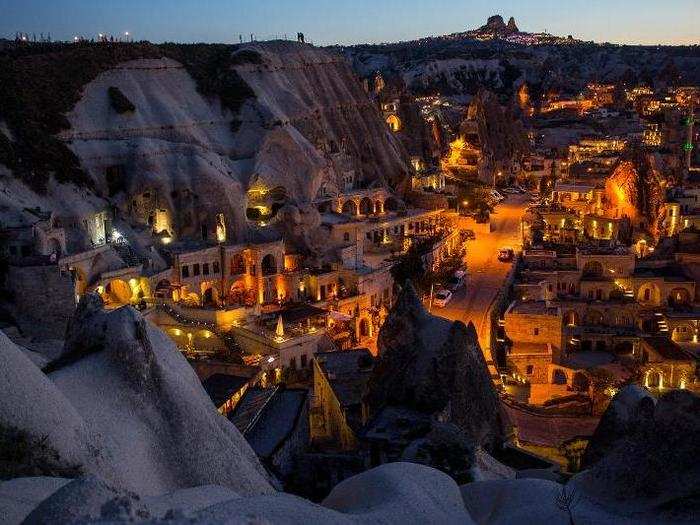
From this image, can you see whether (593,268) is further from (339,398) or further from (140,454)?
(140,454)

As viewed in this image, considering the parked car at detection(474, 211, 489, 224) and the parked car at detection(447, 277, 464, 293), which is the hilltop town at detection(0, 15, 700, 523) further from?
the parked car at detection(474, 211, 489, 224)

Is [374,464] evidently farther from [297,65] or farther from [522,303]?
[297,65]

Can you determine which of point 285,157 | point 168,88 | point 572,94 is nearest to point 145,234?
point 285,157

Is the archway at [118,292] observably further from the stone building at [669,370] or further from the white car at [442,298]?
the stone building at [669,370]

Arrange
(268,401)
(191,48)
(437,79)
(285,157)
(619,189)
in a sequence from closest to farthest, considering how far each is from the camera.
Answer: (268,401)
(285,157)
(619,189)
(191,48)
(437,79)

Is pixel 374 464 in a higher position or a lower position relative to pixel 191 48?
lower

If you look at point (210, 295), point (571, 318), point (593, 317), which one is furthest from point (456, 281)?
point (210, 295)

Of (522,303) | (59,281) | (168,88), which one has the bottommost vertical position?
(522,303)
